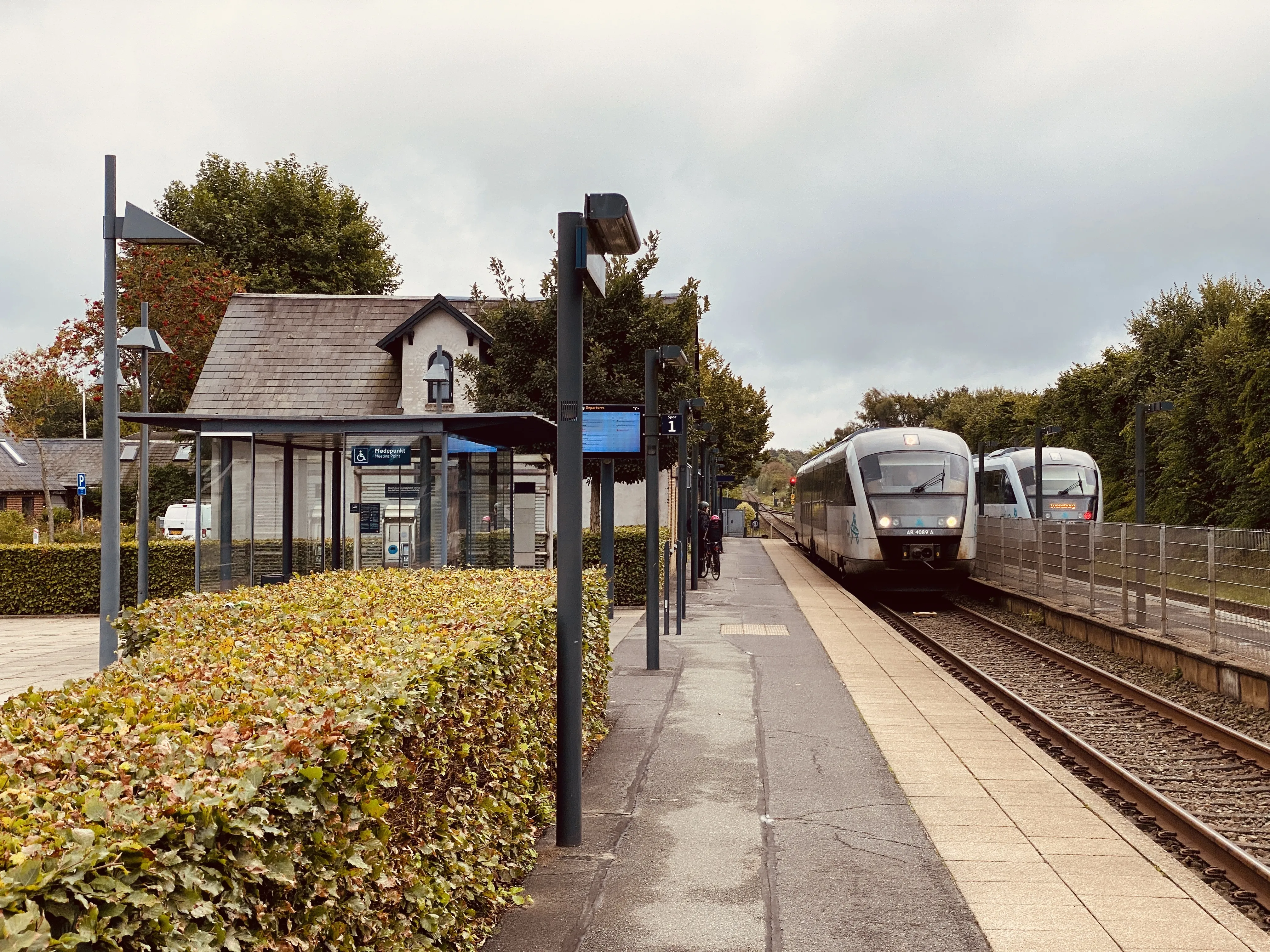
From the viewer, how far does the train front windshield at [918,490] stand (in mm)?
22703

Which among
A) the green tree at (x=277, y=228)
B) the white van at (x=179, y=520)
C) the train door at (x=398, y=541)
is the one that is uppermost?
the green tree at (x=277, y=228)

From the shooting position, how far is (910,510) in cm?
2280

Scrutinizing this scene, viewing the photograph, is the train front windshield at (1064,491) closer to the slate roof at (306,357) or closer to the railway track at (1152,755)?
the slate roof at (306,357)

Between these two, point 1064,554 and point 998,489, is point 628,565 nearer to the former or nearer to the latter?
point 1064,554

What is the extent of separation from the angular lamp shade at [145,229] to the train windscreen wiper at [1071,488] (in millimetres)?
27387

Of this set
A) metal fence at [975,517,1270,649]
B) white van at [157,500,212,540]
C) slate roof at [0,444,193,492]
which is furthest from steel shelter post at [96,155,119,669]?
slate roof at [0,444,193,492]

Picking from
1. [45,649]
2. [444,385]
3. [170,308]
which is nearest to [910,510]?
[444,385]

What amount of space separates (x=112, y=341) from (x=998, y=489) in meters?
29.2

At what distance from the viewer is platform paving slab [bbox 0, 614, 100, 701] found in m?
13.2

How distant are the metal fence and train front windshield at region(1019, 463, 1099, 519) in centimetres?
940

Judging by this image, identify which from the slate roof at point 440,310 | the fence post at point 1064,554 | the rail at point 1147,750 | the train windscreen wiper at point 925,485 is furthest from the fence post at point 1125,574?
the slate roof at point 440,310

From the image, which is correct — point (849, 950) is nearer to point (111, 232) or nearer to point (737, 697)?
point (737, 697)

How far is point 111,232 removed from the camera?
35.3 feet

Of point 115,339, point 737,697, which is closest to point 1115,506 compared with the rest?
point 737,697
